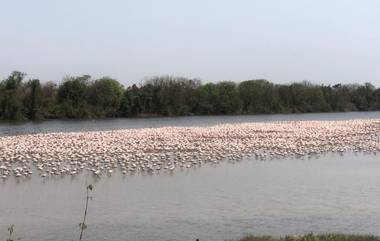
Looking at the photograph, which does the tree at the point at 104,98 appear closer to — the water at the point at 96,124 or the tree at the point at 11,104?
the tree at the point at 11,104

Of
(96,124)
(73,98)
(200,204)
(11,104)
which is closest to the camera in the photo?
(200,204)

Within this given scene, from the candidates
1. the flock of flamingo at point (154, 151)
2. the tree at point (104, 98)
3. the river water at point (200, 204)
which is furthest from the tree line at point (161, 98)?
the river water at point (200, 204)

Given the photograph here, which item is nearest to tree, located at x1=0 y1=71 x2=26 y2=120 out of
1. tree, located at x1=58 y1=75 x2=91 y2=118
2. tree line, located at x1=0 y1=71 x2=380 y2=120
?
tree line, located at x1=0 y1=71 x2=380 y2=120

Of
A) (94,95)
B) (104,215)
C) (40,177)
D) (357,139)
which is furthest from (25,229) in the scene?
(94,95)

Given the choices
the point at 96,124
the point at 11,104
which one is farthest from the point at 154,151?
the point at 11,104

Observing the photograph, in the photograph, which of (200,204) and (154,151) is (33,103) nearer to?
(154,151)

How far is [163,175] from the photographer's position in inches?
783

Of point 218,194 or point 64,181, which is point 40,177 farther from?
point 218,194

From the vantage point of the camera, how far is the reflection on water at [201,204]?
475 inches

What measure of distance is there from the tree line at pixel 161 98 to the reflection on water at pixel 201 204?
2650 inches

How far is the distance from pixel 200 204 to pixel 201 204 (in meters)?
0.03

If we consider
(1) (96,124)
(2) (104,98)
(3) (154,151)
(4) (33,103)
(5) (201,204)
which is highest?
(2) (104,98)

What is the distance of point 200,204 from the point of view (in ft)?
48.8

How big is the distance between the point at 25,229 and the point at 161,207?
3.54m
